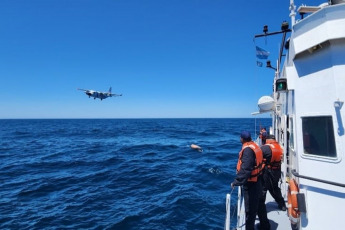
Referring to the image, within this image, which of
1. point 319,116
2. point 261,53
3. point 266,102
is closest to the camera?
point 319,116

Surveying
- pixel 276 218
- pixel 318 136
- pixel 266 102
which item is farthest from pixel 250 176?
pixel 266 102

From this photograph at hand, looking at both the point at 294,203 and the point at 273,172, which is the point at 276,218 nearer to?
the point at 273,172

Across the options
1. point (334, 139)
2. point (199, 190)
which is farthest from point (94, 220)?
point (334, 139)

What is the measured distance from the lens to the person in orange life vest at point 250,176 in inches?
167

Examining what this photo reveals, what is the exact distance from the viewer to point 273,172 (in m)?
5.74

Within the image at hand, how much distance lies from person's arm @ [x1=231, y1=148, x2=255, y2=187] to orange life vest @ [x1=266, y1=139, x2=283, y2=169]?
5.63 feet

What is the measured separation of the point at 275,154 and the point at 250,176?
6.01ft

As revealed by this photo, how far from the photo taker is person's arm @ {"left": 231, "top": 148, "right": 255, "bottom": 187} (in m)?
4.21

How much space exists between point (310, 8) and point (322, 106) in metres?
2.25

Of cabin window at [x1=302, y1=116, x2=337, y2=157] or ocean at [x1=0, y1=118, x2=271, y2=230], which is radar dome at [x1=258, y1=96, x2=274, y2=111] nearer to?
ocean at [x1=0, y1=118, x2=271, y2=230]

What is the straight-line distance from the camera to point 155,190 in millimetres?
11492

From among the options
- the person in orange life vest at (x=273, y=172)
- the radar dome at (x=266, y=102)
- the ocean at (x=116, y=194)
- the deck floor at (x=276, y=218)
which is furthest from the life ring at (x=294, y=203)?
the radar dome at (x=266, y=102)

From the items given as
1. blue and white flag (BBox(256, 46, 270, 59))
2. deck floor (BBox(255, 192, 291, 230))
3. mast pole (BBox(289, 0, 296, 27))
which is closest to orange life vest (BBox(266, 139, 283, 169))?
deck floor (BBox(255, 192, 291, 230))

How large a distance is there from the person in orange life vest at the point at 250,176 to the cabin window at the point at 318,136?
3.21 ft
